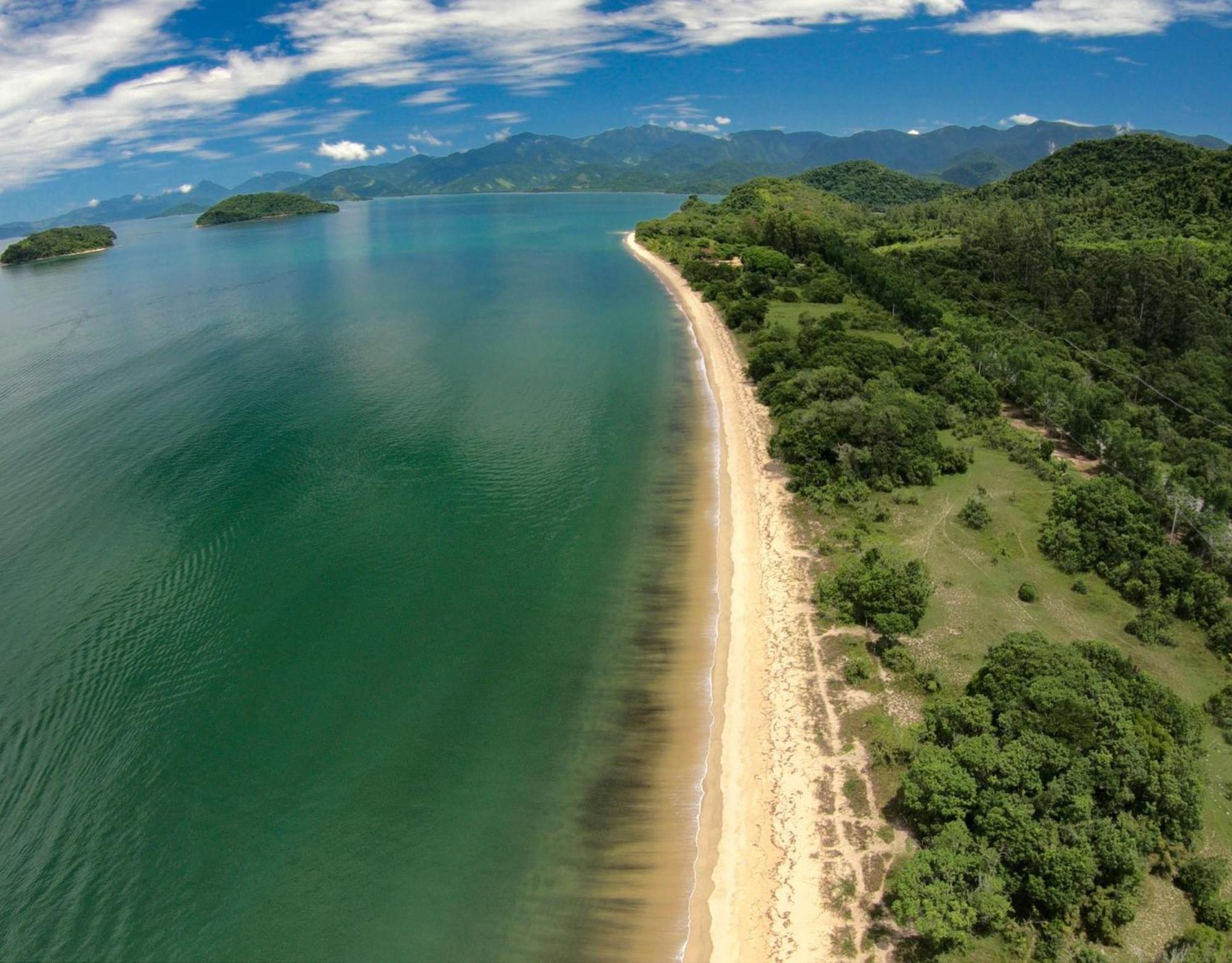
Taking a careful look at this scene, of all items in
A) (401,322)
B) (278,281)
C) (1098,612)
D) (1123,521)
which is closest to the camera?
(1098,612)

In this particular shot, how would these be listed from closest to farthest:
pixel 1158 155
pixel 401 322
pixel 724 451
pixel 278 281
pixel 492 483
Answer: pixel 492 483
pixel 724 451
pixel 401 322
pixel 1158 155
pixel 278 281

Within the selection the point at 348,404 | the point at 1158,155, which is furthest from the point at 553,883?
the point at 1158,155

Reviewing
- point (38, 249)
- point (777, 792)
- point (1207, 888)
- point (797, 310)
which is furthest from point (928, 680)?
point (38, 249)

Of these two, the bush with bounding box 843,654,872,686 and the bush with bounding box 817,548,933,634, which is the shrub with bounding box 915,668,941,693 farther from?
the bush with bounding box 817,548,933,634

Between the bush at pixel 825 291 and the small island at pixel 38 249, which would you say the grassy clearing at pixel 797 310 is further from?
the small island at pixel 38 249

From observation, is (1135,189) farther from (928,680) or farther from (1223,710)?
(928,680)

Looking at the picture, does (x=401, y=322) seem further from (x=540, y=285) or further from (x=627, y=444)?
(x=627, y=444)
